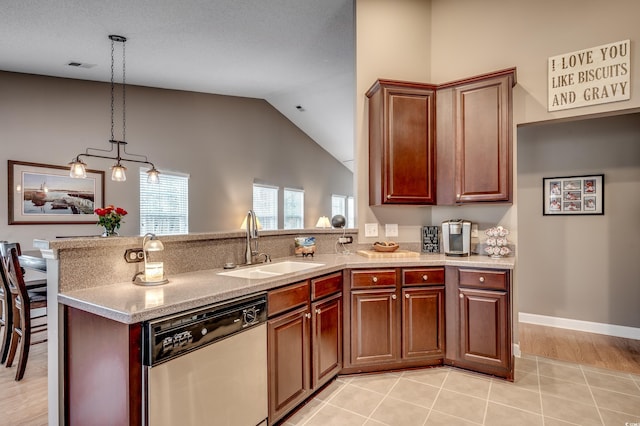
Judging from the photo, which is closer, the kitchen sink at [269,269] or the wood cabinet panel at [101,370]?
the wood cabinet panel at [101,370]

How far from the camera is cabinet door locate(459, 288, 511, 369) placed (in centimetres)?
259

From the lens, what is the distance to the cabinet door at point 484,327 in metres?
2.59

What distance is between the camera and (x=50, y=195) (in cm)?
414

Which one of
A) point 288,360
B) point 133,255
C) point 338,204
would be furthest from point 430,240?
point 338,204

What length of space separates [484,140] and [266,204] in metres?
4.55

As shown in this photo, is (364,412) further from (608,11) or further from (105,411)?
(608,11)

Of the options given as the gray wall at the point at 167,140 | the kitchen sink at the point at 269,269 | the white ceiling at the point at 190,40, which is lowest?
the kitchen sink at the point at 269,269

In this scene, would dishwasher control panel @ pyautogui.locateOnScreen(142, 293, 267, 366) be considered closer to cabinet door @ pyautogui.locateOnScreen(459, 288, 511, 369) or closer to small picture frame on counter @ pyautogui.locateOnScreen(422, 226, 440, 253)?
cabinet door @ pyautogui.locateOnScreen(459, 288, 511, 369)

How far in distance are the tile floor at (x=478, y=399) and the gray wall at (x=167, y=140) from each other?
150 inches

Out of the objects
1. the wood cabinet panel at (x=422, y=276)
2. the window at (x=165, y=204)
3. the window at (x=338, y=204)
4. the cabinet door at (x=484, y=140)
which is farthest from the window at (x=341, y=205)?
the wood cabinet panel at (x=422, y=276)

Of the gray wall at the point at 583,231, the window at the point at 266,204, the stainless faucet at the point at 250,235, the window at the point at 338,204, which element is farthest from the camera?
the window at the point at 338,204

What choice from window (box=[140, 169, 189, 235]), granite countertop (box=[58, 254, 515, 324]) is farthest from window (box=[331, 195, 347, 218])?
granite countertop (box=[58, 254, 515, 324])

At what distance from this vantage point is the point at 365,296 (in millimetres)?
2688

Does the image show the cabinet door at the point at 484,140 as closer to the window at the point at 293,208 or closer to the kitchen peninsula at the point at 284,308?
the kitchen peninsula at the point at 284,308
